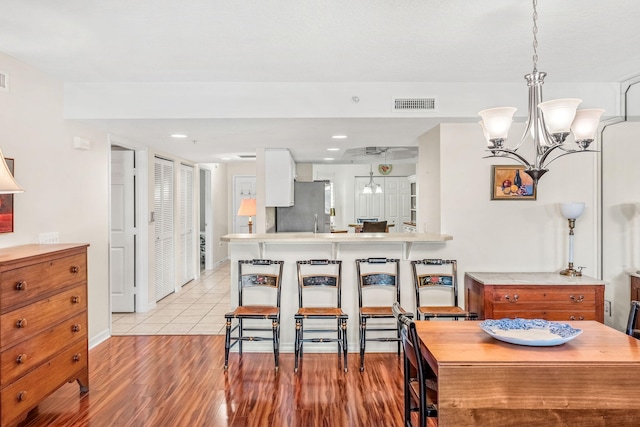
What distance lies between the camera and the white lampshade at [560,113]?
6.01ft

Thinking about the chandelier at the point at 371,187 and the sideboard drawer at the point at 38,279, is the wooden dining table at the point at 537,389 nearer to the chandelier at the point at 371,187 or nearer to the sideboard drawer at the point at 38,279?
the sideboard drawer at the point at 38,279

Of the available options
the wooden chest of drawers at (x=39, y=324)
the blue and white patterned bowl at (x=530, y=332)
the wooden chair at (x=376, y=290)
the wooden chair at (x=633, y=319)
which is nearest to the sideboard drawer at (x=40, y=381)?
the wooden chest of drawers at (x=39, y=324)

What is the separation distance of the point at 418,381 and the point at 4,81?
10.9 ft

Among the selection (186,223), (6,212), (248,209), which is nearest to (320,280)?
(6,212)

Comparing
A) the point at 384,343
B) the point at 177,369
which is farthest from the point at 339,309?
the point at 177,369

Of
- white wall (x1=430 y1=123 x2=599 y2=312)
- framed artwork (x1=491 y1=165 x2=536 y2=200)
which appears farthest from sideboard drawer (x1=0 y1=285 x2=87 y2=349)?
framed artwork (x1=491 y1=165 x2=536 y2=200)

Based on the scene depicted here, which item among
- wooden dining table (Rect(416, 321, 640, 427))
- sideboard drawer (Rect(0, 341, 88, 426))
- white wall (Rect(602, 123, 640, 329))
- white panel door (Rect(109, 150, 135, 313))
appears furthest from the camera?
white panel door (Rect(109, 150, 135, 313))

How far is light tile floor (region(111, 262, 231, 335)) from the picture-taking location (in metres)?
4.42

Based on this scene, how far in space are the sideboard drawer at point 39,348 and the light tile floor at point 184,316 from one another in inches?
61.9

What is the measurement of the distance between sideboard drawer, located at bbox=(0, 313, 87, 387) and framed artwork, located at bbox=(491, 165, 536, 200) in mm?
3594

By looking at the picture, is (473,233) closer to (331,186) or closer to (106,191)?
(106,191)

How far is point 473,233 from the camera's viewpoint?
382 cm

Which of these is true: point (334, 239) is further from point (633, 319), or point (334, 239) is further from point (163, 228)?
point (163, 228)

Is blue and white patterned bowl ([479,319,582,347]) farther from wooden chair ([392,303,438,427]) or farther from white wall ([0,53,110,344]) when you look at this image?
white wall ([0,53,110,344])
